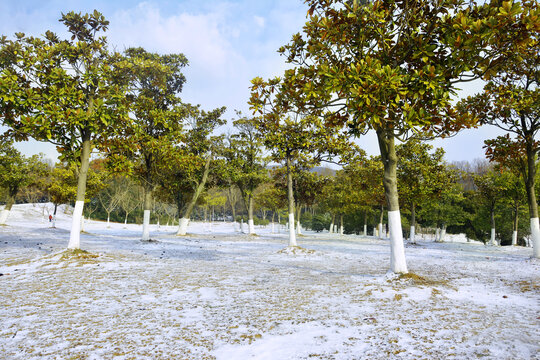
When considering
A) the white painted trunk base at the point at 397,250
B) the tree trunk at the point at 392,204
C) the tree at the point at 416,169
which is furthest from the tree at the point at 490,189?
the white painted trunk base at the point at 397,250

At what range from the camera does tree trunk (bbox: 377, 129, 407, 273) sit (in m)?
7.37

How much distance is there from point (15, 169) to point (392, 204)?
107 ft

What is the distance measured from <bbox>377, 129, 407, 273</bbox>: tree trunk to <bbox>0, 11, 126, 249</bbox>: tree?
373 inches

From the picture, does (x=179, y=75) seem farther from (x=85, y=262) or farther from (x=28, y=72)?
(x=85, y=262)

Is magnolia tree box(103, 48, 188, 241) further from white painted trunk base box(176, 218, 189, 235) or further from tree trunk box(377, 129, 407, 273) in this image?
tree trunk box(377, 129, 407, 273)

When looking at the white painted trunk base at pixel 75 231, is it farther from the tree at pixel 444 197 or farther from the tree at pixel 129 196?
the tree at pixel 129 196

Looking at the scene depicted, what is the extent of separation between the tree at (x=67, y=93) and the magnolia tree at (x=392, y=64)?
7.45 meters

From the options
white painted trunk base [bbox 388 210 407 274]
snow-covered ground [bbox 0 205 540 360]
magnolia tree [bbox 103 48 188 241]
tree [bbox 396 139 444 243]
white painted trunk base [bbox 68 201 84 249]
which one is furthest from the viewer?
tree [bbox 396 139 444 243]

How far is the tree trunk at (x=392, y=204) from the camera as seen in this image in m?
7.37

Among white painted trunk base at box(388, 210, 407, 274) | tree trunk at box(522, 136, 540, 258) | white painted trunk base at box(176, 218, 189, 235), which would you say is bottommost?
white painted trunk base at box(176, 218, 189, 235)

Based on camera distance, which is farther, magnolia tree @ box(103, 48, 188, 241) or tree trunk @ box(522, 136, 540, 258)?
magnolia tree @ box(103, 48, 188, 241)

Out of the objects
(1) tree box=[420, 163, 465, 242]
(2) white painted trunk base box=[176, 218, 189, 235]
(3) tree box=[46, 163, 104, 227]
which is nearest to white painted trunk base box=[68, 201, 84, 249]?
(2) white painted trunk base box=[176, 218, 189, 235]

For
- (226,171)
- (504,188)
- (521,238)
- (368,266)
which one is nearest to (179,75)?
(226,171)

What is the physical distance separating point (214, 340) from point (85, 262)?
25.7ft
